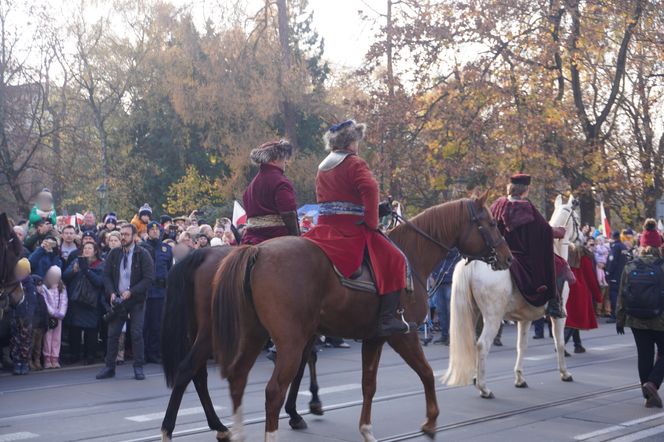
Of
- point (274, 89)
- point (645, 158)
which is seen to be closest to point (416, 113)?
point (274, 89)

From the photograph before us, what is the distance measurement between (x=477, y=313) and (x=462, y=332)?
78 centimetres

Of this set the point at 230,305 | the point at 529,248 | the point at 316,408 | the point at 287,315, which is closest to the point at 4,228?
the point at 230,305

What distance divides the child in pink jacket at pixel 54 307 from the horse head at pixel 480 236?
23.4 ft

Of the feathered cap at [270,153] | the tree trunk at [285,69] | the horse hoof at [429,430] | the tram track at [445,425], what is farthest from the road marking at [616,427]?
the tree trunk at [285,69]

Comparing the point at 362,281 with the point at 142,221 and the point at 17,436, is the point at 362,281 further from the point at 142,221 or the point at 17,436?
the point at 142,221

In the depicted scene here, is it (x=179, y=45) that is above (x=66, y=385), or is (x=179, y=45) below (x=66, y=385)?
above

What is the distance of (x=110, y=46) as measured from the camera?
39.8 metres

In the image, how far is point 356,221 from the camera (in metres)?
7.17

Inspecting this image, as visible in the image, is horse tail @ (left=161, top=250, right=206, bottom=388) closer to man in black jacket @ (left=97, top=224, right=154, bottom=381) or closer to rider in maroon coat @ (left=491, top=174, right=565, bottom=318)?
rider in maroon coat @ (left=491, top=174, right=565, bottom=318)

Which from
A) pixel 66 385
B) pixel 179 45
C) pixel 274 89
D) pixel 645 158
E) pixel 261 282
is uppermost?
pixel 179 45

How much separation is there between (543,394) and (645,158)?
923 inches

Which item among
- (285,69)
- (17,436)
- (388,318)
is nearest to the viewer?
(388,318)

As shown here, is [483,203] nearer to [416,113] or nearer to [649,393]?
[649,393]

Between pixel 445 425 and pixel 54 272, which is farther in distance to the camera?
pixel 54 272
